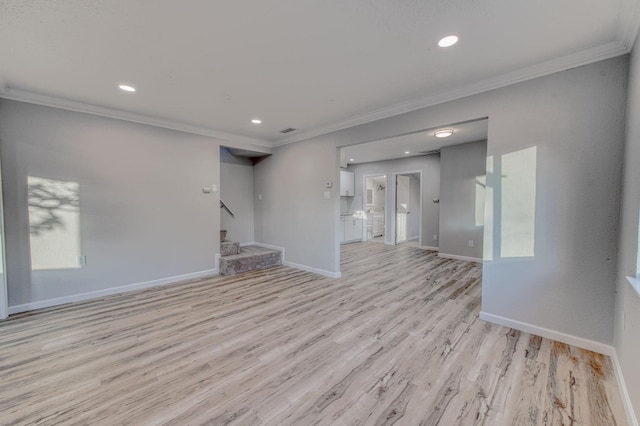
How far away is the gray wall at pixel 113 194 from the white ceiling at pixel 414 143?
3106mm

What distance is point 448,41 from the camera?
1.97m

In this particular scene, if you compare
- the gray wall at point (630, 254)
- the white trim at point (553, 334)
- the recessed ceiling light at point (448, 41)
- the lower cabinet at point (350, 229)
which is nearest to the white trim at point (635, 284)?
the gray wall at point (630, 254)

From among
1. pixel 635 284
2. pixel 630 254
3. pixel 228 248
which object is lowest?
pixel 228 248

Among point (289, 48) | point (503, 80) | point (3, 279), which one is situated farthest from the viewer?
point (3, 279)

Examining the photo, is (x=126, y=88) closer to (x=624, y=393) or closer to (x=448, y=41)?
(x=448, y=41)

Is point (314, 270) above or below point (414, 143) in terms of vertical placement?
below

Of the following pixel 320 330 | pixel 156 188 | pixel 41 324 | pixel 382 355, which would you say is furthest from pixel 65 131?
pixel 382 355

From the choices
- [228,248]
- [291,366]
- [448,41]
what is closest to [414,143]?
[448,41]

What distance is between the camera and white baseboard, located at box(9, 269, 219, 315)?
2.97 metres

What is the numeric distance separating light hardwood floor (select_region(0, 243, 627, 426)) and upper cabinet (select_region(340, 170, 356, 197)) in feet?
15.8

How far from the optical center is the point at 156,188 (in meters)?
3.88

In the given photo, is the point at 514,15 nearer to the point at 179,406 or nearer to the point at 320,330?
the point at 320,330

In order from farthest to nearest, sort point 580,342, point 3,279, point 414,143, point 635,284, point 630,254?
point 414,143, point 3,279, point 580,342, point 630,254, point 635,284

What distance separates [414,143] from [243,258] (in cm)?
428
